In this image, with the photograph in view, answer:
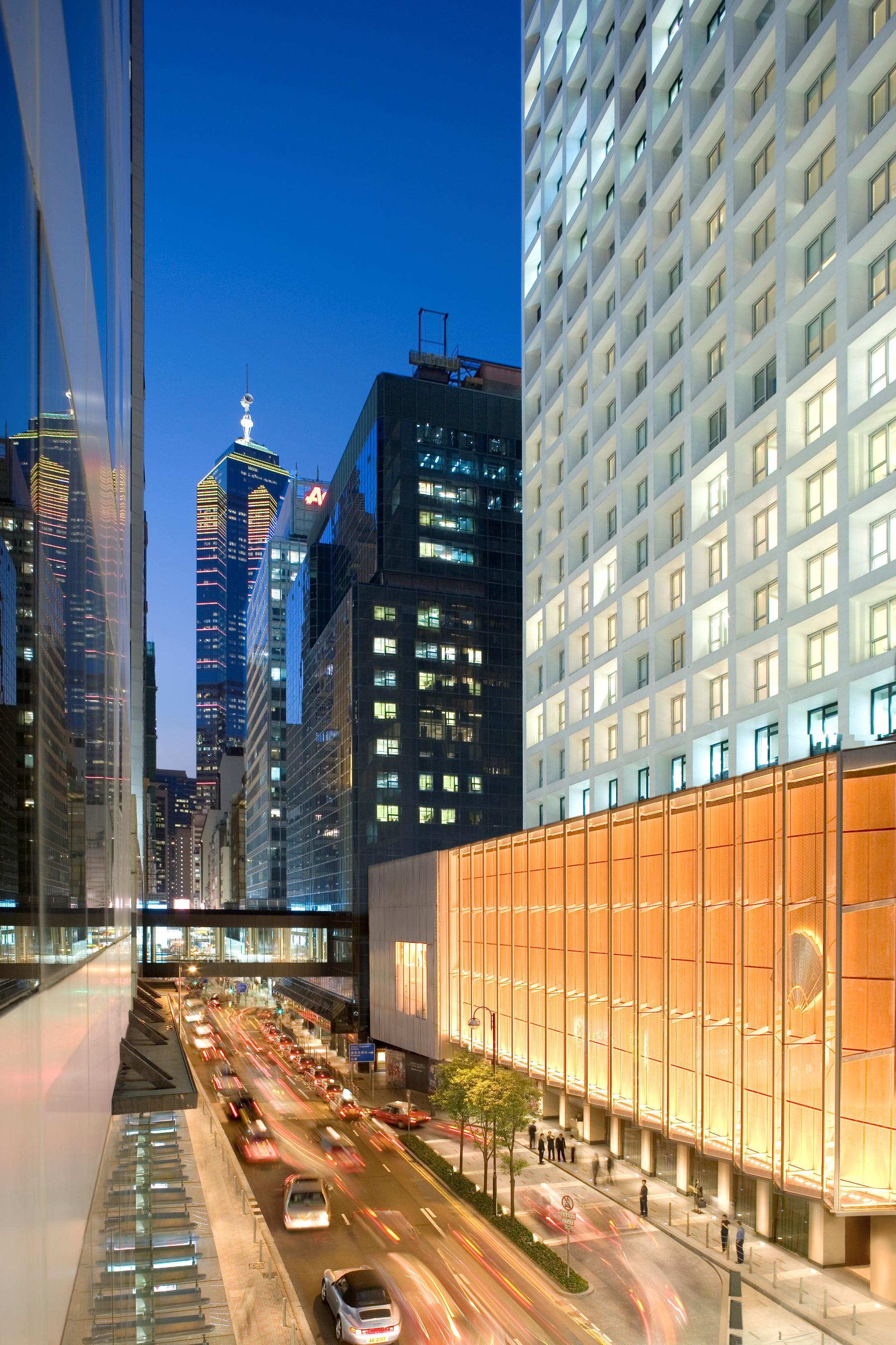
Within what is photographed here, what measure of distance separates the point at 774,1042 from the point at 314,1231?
17.2m

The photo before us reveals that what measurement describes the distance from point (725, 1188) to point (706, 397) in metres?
30.5

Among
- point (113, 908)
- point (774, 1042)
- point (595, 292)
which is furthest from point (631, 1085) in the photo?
point (595, 292)

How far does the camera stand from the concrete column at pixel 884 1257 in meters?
27.8

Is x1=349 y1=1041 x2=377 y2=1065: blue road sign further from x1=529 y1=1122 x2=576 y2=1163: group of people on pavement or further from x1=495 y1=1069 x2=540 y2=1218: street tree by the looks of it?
x1=495 y1=1069 x2=540 y2=1218: street tree

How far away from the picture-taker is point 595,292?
5691 centimetres

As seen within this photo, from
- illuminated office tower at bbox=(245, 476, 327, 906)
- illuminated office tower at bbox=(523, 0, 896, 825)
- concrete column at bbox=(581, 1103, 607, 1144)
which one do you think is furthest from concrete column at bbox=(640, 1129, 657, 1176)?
illuminated office tower at bbox=(245, 476, 327, 906)

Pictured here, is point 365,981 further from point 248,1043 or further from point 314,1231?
point 314,1231

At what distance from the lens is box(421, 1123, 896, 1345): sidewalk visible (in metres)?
26.8

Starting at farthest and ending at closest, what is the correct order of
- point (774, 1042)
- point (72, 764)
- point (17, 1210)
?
point (774, 1042)
point (72, 764)
point (17, 1210)

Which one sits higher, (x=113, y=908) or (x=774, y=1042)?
(x=113, y=908)

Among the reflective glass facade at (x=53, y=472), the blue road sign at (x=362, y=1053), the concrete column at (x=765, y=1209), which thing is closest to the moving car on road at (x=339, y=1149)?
the blue road sign at (x=362, y=1053)

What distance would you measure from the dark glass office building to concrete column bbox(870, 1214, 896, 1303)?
6641cm

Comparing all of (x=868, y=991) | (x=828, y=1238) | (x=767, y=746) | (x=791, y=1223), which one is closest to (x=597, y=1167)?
(x=791, y=1223)

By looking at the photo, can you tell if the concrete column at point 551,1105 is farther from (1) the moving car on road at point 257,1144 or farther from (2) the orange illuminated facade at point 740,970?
(1) the moving car on road at point 257,1144
